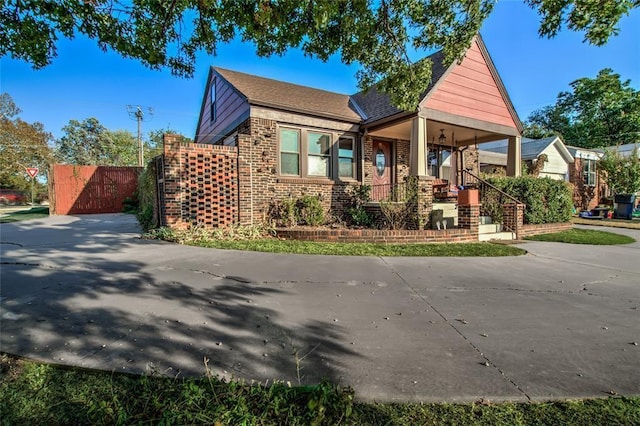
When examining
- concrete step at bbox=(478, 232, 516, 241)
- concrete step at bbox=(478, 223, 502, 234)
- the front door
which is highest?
the front door

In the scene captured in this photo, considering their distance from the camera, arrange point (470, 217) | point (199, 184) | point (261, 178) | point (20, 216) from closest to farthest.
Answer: point (199, 184)
point (470, 217)
point (261, 178)
point (20, 216)

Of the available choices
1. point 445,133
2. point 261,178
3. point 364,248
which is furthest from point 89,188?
point 445,133

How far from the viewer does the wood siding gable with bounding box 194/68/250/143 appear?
9703 millimetres

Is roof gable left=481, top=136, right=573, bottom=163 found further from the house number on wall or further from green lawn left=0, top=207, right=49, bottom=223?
green lawn left=0, top=207, right=49, bottom=223

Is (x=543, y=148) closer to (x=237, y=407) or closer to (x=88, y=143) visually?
(x=237, y=407)

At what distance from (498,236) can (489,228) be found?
12.2 inches

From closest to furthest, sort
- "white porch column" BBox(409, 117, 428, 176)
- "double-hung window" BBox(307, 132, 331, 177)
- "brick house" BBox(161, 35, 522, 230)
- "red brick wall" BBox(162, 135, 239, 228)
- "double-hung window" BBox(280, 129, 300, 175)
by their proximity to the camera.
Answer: "red brick wall" BBox(162, 135, 239, 228), "brick house" BBox(161, 35, 522, 230), "white porch column" BBox(409, 117, 428, 176), "double-hung window" BBox(280, 129, 300, 175), "double-hung window" BBox(307, 132, 331, 177)

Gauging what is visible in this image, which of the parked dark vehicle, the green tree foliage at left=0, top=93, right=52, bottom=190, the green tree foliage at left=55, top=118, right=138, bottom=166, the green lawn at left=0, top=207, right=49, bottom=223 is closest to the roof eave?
the green lawn at left=0, top=207, right=49, bottom=223

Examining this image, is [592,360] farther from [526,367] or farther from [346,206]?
[346,206]

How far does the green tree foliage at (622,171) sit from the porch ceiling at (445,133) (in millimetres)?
15021

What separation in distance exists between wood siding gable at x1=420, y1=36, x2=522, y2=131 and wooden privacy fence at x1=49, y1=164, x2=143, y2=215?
53.6ft

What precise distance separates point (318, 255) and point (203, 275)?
2.28 metres

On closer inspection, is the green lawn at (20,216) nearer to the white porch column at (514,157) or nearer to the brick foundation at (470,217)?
the brick foundation at (470,217)

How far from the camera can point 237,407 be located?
5.74 ft
